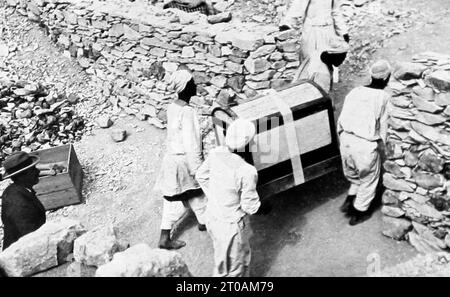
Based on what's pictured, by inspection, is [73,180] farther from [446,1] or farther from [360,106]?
[446,1]

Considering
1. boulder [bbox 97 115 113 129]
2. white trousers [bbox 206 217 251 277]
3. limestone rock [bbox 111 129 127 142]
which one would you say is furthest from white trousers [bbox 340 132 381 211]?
boulder [bbox 97 115 113 129]

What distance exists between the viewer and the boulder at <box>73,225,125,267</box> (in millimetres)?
3941

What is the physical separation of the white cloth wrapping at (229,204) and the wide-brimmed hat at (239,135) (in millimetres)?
117

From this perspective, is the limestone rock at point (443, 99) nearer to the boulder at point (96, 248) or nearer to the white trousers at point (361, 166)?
the white trousers at point (361, 166)

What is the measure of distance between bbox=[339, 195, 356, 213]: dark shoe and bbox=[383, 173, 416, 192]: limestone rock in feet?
1.40

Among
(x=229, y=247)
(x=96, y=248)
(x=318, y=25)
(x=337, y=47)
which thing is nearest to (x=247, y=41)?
(x=318, y=25)

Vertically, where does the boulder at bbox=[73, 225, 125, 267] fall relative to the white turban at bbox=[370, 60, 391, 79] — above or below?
below

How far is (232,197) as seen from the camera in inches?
173

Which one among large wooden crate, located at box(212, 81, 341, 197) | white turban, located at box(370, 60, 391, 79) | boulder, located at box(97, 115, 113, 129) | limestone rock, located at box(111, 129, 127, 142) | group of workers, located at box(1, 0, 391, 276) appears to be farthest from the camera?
boulder, located at box(97, 115, 113, 129)

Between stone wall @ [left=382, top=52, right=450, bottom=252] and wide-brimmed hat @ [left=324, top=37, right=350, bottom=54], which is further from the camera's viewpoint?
wide-brimmed hat @ [left=324, top=37, right=350, bottom=54]

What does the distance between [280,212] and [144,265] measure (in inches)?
102

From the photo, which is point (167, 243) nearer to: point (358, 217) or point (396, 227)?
point (358, 217)

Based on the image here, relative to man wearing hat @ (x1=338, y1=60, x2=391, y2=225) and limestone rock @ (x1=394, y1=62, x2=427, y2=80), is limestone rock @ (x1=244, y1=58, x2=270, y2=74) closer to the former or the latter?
man wearing hat @ (x1=338, y1=60, x2=391, y2=225)
